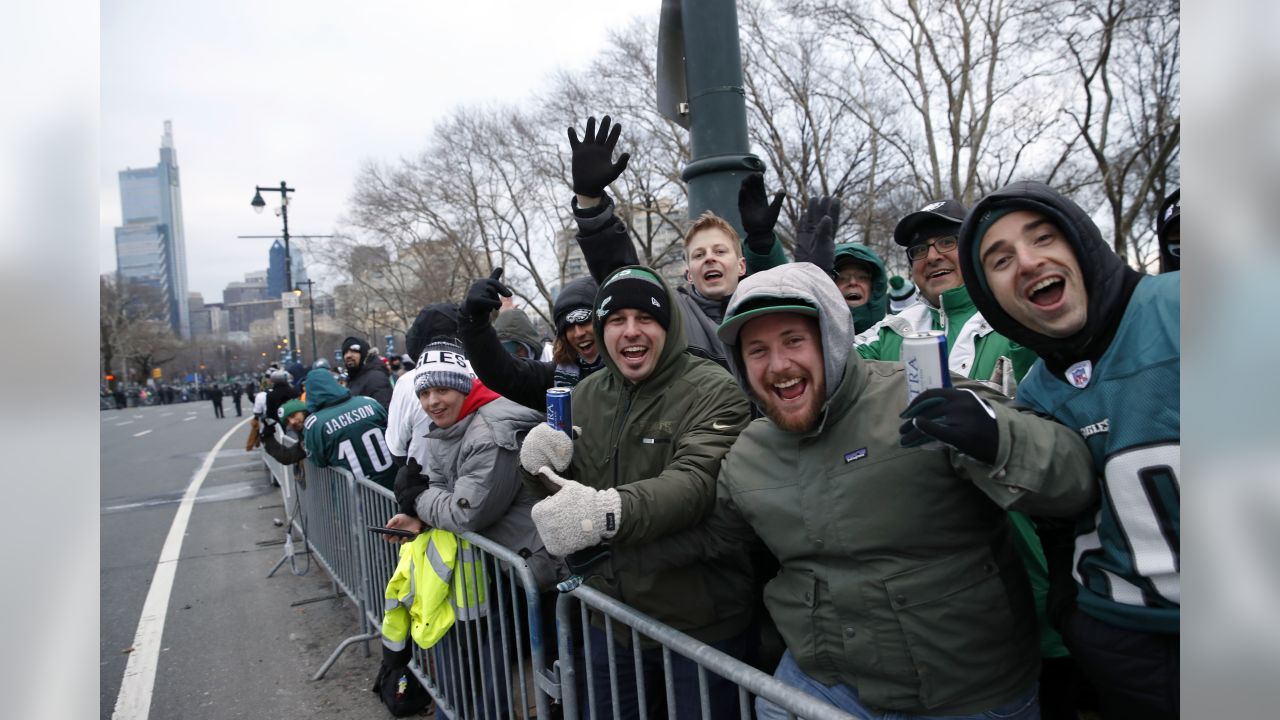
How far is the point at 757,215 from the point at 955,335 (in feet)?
3.91

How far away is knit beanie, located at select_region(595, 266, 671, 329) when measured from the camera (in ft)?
9.06

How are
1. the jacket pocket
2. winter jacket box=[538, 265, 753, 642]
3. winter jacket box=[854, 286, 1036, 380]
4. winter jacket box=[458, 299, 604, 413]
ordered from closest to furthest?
1. the jacket pocket
2. winter jacket box=[538, 265, 753, 642]
3. winter jacket box=[854, 286, 1036, 380]
4. winter jacket box=[458, 299, 604, 413]

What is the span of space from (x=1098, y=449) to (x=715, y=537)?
119 cm

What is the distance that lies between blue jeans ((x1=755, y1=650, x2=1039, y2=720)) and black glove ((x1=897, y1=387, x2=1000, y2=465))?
78cm

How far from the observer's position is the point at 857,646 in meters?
1.96

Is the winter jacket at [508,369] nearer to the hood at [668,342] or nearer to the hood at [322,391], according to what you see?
the hood at [668,342]

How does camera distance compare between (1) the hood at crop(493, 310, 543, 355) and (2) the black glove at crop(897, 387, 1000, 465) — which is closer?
(2) the black glove at crop(897, 387, 1000, 465)

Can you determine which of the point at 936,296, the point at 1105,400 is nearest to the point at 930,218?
the point at 936,296

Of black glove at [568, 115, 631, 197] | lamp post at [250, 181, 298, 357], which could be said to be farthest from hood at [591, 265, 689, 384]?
lamp post at [250, 181, 298, 357]

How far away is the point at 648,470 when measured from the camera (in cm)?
266

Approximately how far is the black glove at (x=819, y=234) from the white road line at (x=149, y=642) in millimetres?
4862

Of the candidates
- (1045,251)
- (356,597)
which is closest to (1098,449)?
(1045,251)

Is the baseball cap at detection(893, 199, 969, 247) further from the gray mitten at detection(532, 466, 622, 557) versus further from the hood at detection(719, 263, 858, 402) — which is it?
the gray mitten at detection(532, 466, 622, 557)
